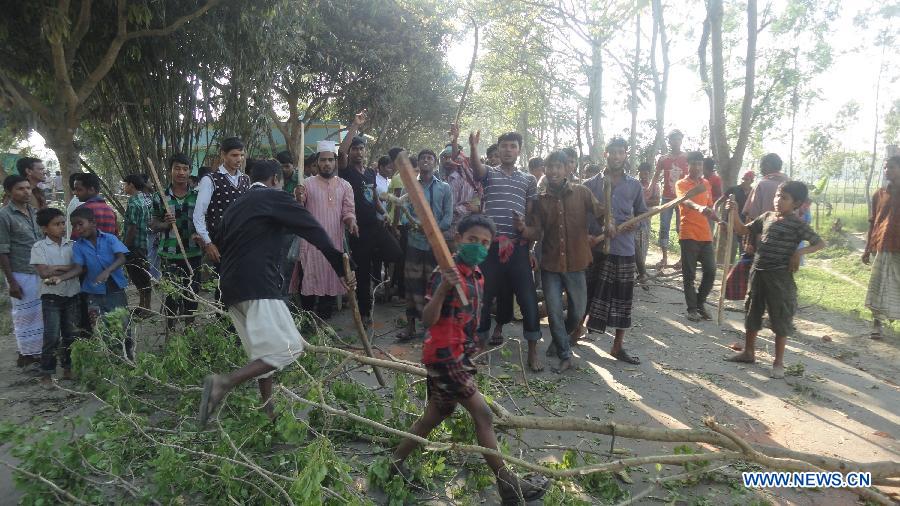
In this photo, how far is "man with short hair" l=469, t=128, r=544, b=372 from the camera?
14.9 feet

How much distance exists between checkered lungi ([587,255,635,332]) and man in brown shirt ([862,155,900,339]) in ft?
9.87

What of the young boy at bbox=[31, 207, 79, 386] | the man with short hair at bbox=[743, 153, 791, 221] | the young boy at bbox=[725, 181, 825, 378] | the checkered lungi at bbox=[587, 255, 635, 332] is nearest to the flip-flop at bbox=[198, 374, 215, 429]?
the young boy at bbox=[31, 207, 79, 386]

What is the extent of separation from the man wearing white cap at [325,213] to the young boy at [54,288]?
1.97 metres

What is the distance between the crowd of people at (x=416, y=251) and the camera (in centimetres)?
305

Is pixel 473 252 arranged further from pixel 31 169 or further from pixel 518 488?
pixel 31 169

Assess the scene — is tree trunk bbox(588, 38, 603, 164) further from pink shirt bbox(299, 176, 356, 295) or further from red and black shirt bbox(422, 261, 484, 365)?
red and black shirt bbox(422, 261, 484, 365)

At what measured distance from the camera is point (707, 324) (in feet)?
20.2

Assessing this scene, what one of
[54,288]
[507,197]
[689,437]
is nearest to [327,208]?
[507,197]

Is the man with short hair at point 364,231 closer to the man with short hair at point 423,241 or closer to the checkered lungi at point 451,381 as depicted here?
the man with short hair at point 423,241

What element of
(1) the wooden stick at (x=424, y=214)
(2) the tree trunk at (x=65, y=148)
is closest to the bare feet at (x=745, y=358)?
(1) the wooden stick at (x=424, y=214)

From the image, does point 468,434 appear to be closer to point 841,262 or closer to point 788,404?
point 788,404

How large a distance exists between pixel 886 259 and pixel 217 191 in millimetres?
6855

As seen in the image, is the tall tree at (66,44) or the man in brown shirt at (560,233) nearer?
the man in brown shirt at (560,233)

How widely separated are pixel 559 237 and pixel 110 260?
383 cm
